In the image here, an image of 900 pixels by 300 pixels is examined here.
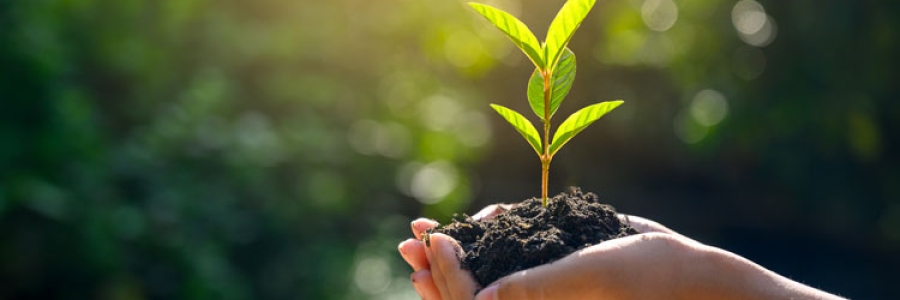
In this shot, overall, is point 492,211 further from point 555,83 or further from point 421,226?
point 555,83

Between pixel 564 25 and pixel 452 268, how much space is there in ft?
1.37

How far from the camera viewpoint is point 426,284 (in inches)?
52.0

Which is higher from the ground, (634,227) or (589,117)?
(589,117)

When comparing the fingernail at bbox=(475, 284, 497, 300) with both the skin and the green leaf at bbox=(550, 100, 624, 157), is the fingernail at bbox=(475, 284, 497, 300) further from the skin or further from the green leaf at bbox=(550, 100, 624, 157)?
the green leaf at bbox=(550, 100, 624, 157)

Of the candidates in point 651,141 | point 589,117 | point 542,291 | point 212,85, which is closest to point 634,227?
point 589,117

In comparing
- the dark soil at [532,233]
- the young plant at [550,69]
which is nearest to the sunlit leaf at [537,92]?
the young plant at [550,69]

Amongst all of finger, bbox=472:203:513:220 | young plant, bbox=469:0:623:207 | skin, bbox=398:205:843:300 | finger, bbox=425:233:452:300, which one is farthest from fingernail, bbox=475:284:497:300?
finger, bbox=472:203:513:220

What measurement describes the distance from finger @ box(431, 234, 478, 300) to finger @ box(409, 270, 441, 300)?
0.01 meters

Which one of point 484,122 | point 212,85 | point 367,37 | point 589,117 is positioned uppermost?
point 367,37

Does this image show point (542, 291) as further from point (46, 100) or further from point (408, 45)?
point (408, 45)

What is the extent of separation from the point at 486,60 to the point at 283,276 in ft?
5.21

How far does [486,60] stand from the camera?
4.29 metres

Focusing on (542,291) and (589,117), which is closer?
(542,291)

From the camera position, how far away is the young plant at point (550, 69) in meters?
1.33
